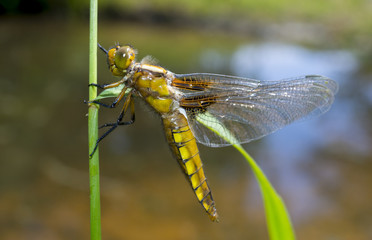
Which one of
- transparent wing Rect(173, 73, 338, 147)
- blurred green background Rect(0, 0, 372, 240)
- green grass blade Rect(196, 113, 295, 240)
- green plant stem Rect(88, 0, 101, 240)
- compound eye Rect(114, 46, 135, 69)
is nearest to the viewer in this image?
green plant stem Rect(88, 0, 101, 240)

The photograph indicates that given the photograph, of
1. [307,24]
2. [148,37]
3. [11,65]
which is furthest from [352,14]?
[11,65]

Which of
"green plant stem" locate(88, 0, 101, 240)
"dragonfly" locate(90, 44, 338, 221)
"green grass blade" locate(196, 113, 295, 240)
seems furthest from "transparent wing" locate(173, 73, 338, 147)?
"green plant stem" locate(88, 0, 101, 240)

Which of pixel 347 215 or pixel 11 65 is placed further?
pixel 11 65

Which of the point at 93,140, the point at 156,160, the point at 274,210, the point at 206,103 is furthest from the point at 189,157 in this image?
the point at 156,160

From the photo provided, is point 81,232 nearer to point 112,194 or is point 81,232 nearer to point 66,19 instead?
point 112,194

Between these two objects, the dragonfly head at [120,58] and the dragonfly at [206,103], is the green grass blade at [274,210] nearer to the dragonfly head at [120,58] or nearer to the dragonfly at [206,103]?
the dragonfly at [206,103]

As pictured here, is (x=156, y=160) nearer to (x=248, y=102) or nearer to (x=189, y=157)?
(x=248, y=102)

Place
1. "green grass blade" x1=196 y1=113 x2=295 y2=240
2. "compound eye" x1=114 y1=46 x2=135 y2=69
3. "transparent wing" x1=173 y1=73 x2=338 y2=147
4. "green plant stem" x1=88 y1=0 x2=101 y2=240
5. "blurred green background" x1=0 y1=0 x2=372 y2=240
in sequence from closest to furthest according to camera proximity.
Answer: "green plant stem" x1=88 y1=0 x2=101 y2=240
"green grass blade" x1=196 y1=113 x2=295 y2=240
"compound eye" x1=114 y1=46 x2=135 y2=69
"transparent wing" x1=173 y1=73 x2=338 y2=147
"blurred green background" x1=0 y1=0 x2=372 y2=240

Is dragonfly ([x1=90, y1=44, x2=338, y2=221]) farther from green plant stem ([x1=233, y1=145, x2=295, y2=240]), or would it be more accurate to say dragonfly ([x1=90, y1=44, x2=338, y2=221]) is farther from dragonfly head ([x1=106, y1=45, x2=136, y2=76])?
green plant stem ([x1=233, y1=145, x2=295, y2=240])
